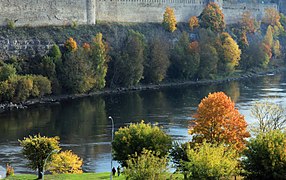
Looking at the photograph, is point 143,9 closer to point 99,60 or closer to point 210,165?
point 99,60

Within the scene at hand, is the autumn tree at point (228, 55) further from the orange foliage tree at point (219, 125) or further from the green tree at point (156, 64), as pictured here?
the orange foliage tree at point (219, 125)

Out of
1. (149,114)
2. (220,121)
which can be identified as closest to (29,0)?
(149,114)

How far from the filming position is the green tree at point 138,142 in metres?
31.5

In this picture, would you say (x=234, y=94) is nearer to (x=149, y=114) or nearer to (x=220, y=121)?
(x=149, y=114)

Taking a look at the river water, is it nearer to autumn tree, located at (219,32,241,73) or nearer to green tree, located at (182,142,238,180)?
green tree, located at (182,142,238,180)

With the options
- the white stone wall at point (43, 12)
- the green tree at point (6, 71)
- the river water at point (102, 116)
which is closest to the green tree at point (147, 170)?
the river water at point (102, 116)

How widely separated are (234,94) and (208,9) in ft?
111

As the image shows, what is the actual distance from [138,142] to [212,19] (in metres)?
66.9

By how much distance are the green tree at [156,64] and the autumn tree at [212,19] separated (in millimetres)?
18719

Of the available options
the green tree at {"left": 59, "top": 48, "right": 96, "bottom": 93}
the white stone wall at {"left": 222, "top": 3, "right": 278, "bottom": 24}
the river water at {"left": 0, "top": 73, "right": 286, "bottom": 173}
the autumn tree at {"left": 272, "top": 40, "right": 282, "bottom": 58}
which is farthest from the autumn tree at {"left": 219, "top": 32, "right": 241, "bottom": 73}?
the green tree at {"left": 59, "top": 48, "right": 96, "bottom": 93}

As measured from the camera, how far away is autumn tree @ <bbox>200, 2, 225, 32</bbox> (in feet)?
315

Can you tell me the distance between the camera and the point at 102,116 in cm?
5291

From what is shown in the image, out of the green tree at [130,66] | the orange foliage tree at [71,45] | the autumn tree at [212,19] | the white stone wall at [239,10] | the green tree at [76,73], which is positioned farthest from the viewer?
the white stone wall at [239,10]

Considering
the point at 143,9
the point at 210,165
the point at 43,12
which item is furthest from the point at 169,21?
the point at 210,165
